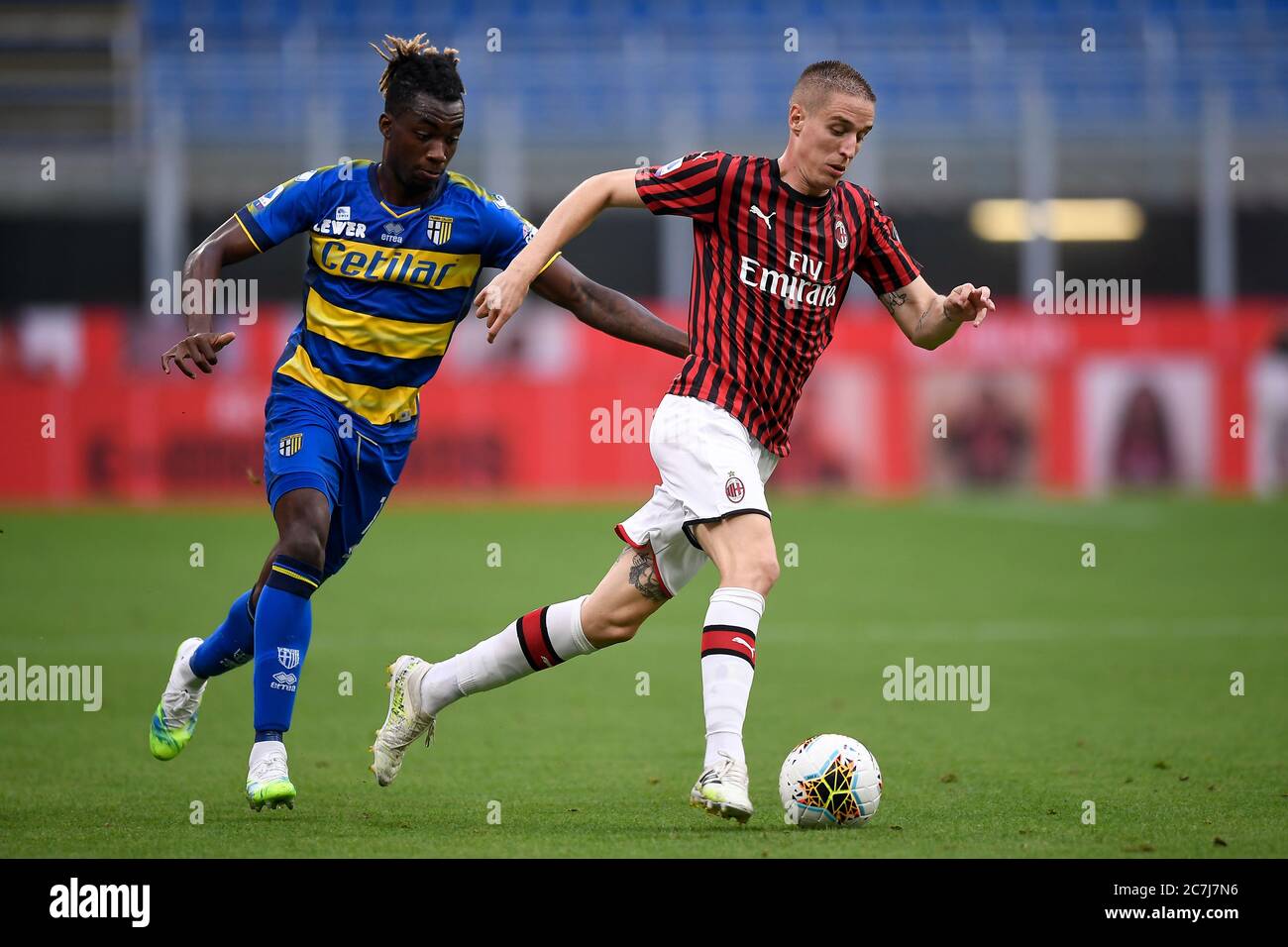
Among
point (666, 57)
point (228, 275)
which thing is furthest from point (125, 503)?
point (666, 57)

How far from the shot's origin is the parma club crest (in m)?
5.95

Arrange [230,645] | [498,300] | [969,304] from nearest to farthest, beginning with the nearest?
[498,300] < [969,304] < [230,645]

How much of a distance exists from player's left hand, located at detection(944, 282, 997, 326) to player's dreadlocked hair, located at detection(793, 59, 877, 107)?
2.25 ft

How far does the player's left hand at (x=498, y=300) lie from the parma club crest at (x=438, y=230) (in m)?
0.77

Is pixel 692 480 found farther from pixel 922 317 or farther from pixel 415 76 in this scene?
pixel 415 76

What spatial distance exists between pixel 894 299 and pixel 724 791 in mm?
2011

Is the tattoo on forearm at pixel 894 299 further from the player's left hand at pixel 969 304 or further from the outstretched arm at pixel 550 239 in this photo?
the outstretched arm at pixel 550 239

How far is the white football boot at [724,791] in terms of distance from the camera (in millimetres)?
4863

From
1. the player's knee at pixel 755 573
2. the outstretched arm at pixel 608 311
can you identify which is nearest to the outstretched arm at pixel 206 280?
the outstretched arm at pixel 608 311

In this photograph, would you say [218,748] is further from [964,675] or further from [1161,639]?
[1161,639]

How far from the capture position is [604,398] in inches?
833

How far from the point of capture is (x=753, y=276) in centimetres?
556
